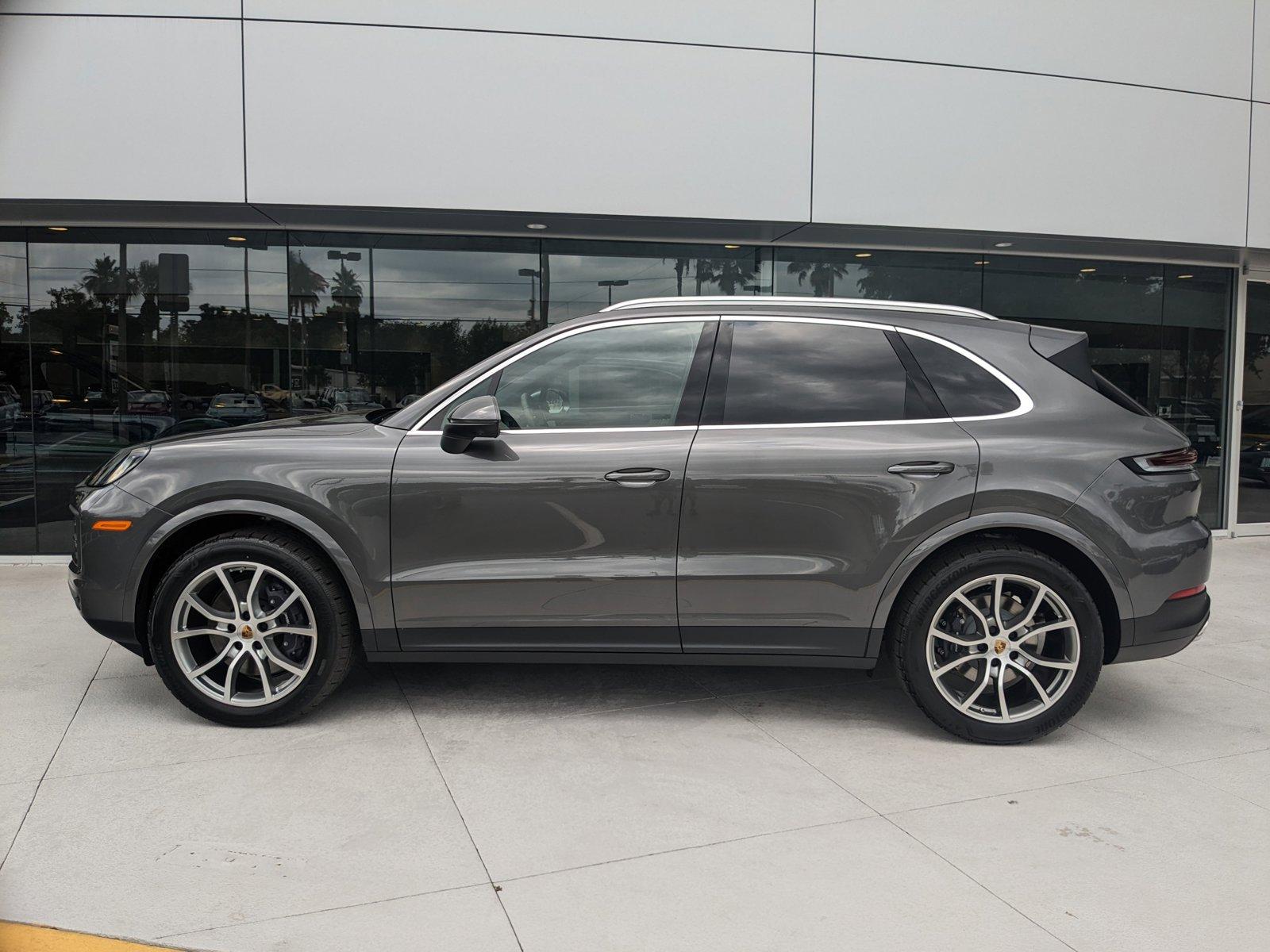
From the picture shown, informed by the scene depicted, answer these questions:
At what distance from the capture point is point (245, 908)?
2.66m

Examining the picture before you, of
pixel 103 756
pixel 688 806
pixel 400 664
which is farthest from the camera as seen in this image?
pixel 400 664

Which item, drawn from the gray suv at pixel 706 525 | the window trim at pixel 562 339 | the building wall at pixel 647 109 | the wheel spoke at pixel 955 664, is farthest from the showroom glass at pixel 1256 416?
the window trim at pixel 562 339

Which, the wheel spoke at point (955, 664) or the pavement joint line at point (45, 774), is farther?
the wheel spoke at point (955, 664)

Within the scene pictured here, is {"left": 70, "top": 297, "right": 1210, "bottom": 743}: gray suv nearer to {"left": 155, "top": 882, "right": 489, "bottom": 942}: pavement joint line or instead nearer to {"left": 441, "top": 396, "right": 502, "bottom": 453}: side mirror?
{"left": 441, "top": 396, "right": 502, "bottom": 453}: side mirror

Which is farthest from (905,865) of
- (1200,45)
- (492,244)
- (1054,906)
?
(1200,45)

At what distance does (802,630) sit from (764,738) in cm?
51

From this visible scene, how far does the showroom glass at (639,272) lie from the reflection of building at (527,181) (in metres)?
0.02

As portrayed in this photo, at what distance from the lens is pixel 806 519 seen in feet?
12.8

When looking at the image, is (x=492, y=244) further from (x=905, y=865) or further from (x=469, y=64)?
(x=905, y=865)

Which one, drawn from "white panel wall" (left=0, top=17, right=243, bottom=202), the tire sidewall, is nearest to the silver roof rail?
the tire sidewall

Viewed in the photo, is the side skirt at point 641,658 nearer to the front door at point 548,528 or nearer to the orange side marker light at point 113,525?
the front door at point 548,528

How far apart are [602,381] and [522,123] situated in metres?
3.68

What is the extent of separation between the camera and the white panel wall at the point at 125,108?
6645 millimetres

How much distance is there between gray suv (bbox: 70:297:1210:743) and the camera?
12.7 feet
